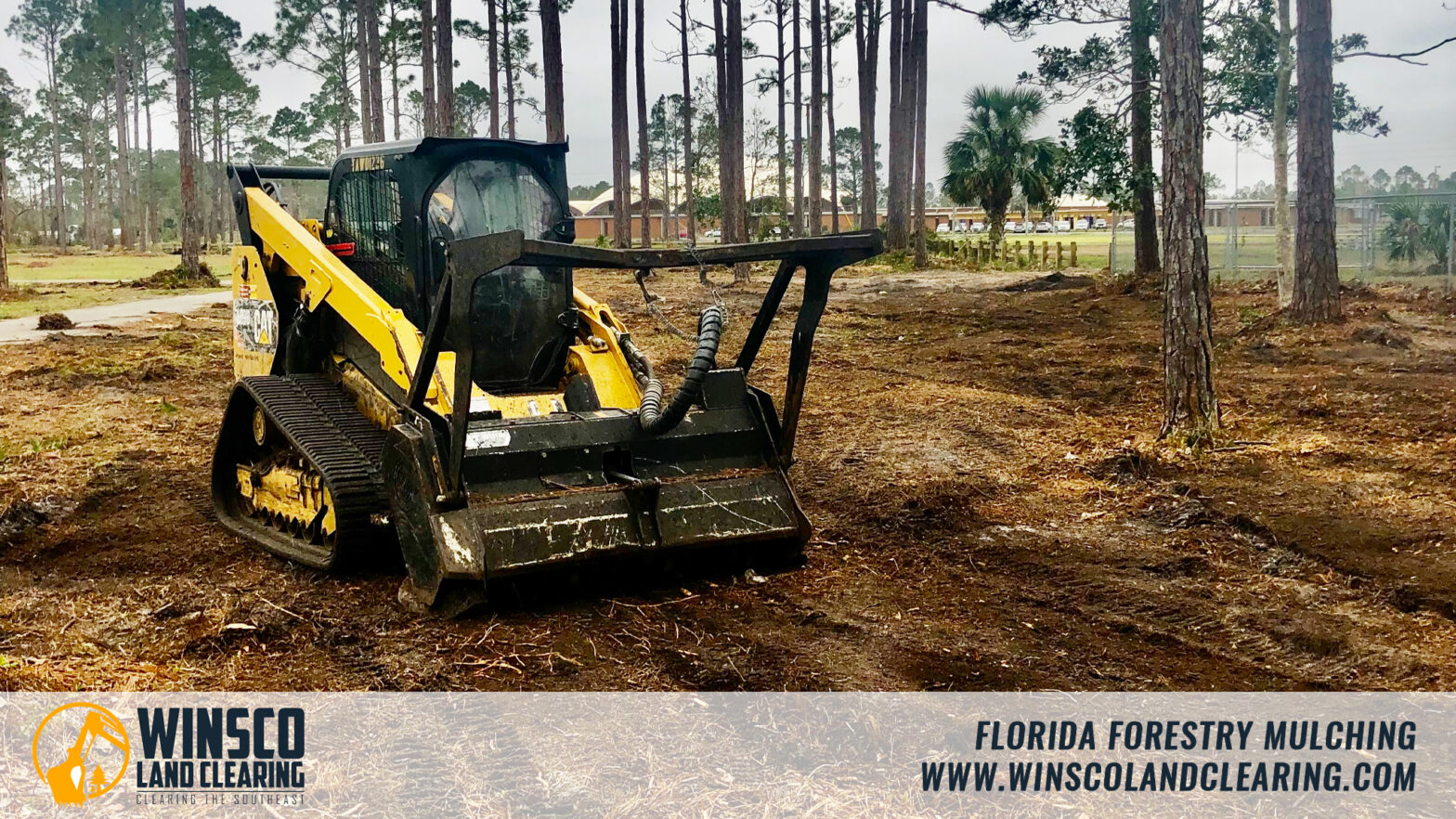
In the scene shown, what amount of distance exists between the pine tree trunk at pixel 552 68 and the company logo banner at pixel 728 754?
2254 cm

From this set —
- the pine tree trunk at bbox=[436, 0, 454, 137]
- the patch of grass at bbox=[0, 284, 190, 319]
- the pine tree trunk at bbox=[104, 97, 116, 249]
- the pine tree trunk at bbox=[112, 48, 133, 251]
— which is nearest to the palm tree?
the pine tree trunk at bbox=[436, 0, 454, 137]

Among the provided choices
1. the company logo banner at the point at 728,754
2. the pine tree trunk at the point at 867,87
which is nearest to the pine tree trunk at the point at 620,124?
the pine tree trunk at the point at 867,87

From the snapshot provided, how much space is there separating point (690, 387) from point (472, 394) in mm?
1310

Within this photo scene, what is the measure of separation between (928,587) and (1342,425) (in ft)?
18.5

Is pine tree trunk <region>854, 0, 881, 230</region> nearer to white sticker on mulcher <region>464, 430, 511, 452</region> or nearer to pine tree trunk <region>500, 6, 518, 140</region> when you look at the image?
pine tree trunk <region>500, 6, 518, 140</region>

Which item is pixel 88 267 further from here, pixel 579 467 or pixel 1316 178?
pixel 579 467

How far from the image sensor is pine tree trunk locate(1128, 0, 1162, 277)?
21.5m

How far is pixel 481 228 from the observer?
23.2 feet

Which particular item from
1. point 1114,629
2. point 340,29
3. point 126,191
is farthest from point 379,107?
point 1114,629

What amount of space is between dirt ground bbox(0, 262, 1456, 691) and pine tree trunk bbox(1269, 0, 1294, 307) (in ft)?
20.1

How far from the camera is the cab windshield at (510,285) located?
23.0 feet

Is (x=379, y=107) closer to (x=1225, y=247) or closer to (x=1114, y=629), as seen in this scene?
(x=1225, y=247)

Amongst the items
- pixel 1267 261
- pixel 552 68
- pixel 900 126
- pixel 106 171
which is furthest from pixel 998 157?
pixel 106 171

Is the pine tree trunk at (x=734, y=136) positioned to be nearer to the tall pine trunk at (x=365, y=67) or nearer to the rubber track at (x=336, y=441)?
the tall pine trunk at (x=365, y=67)
